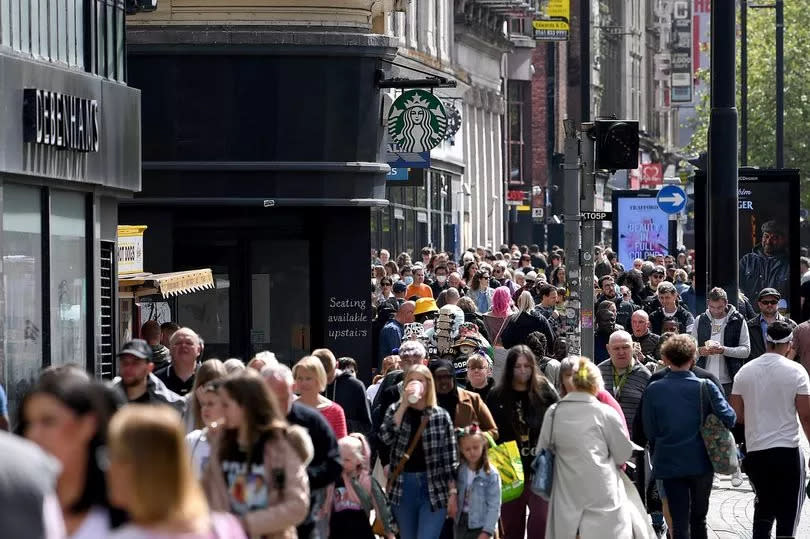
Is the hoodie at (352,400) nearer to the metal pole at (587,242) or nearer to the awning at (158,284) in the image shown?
the awning at (158,284)

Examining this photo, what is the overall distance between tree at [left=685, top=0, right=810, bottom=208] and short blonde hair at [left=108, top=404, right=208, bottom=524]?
2491 inches

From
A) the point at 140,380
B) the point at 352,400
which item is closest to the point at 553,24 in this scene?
the point at 352,400

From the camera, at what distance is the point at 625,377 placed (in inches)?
577

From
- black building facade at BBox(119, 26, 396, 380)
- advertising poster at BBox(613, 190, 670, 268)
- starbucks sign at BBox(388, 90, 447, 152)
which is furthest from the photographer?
advertising poster at BBox(613, 190, 670, 268)

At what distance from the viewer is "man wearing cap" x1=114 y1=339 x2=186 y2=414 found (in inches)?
428

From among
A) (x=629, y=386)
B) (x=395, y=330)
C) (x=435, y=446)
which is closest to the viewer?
(x=435, y=446)

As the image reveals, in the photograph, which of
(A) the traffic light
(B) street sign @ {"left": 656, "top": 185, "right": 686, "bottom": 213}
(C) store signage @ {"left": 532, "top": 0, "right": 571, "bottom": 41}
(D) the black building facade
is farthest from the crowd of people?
(C) store signage @ {"left": 532, "top": 0, "right": 571, "bottom": 41}

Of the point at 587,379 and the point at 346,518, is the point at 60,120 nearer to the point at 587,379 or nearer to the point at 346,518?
the point at 346,518

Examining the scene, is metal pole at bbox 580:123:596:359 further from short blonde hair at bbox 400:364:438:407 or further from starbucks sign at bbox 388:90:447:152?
starbucks sign at bbox 388:90:447:152

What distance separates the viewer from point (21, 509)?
562 cm

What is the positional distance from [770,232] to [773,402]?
422 inches

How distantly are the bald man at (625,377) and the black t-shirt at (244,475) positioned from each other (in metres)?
6.65

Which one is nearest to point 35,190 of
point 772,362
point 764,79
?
point 772,362

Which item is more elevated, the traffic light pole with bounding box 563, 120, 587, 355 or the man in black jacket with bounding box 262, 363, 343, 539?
the traffic light pole with bounding box 563, 120, 587, 355
